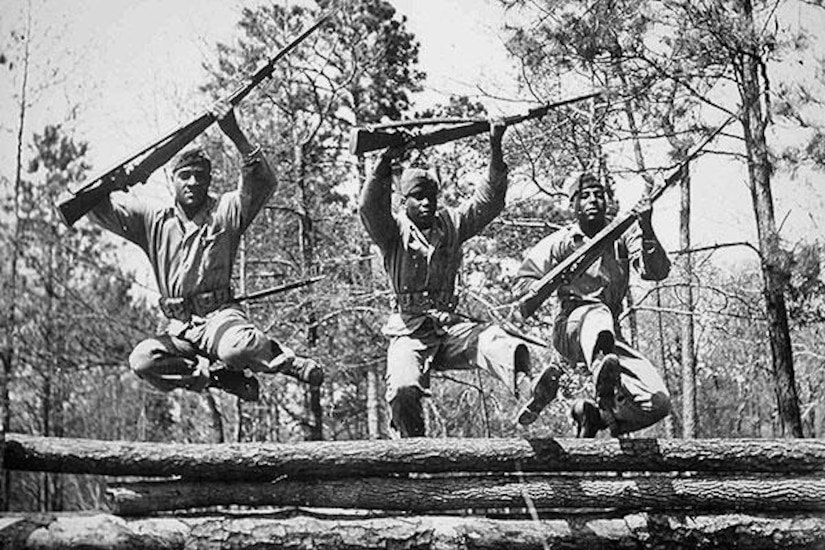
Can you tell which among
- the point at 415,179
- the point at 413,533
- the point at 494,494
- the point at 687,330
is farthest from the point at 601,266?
the point at 687,330

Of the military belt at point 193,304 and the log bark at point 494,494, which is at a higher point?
the military belt at point 193,304

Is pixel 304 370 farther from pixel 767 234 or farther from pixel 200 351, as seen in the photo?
pixel 767 234

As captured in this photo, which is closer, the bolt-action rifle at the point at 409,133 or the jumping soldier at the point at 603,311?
the jumping soldier at the point at 603,311

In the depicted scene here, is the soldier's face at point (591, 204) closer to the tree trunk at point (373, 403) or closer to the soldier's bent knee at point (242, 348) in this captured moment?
the soldier's bent knee at point (242, 348)

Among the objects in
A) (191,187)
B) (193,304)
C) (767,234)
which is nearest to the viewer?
(193,304)

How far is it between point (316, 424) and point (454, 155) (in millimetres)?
4247

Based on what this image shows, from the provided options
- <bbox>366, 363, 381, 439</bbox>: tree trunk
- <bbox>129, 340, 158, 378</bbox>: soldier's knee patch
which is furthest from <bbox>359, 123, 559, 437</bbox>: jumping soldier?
<bbox>366, 363, 381, 439</bbox>: tree trunk

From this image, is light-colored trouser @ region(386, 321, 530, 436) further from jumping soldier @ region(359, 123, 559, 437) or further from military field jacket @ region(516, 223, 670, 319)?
military field jacket @ region(516, 223, 670, 319)

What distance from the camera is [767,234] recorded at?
9633mm

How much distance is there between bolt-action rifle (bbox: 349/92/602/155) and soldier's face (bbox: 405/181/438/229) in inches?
11.0

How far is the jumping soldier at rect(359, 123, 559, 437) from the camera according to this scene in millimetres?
5824

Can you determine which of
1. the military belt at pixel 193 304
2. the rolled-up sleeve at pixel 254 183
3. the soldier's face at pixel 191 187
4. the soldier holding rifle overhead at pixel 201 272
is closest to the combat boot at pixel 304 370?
the soldier holding rifle overhead at pixel 201 272

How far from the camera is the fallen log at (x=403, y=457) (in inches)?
212

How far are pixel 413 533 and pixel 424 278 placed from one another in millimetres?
1663
